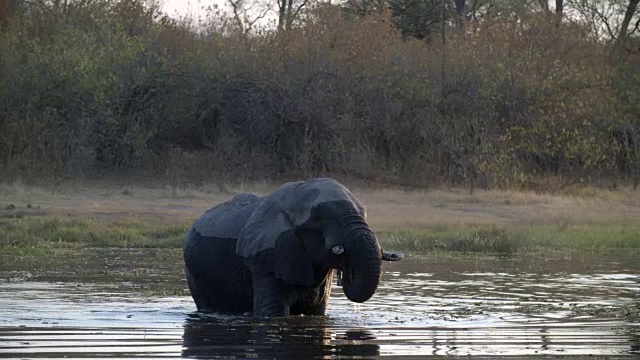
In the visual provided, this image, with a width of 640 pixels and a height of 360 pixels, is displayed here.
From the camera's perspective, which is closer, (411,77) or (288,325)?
(288,325)

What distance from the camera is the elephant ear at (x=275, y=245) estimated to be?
11141 millimetres

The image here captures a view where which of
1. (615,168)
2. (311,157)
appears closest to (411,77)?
(311,157)

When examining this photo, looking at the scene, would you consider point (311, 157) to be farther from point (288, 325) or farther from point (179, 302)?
point (288, 325)

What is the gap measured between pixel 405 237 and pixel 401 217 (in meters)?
4.62

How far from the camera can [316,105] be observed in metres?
36.2

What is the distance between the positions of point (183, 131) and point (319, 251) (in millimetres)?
27439

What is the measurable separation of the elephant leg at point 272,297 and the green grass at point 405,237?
9293mm

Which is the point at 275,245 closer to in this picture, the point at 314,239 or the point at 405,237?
the point at 314,239

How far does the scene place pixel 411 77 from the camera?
37062 mm

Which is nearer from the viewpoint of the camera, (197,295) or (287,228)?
(287,228)

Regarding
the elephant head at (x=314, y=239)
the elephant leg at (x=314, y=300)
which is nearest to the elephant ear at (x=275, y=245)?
the elephant head at (x=314, y=239)

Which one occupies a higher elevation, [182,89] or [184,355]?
[182,89]

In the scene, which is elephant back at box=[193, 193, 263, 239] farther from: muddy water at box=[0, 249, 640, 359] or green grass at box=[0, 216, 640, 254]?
green grass at box=[0, 216, 640, 254]

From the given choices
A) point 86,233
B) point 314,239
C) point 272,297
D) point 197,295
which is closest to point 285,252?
point 314,239
